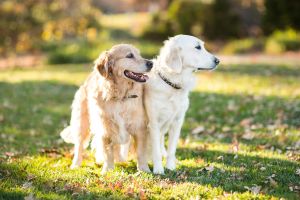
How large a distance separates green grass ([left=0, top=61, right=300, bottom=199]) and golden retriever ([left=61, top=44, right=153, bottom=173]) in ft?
1.16

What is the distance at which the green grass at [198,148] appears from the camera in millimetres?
5090

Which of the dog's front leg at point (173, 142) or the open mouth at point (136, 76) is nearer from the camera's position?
Result: the open mouth at point (136, 76)

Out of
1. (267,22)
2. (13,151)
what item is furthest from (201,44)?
(267,22)

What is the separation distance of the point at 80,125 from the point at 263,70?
11.5 meters

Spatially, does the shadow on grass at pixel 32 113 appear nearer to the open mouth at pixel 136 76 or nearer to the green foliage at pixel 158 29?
the open mouth at pixel 136 76

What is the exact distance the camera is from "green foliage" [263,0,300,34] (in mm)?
26547

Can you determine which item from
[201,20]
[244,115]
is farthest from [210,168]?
[201,20]

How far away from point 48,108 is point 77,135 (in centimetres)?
592

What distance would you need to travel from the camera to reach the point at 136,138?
6219 millimetres

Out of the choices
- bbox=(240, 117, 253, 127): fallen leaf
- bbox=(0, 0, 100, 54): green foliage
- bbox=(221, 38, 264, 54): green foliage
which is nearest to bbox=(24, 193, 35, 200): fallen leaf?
bbox=(240, 117, 253, 127): fallen leaf

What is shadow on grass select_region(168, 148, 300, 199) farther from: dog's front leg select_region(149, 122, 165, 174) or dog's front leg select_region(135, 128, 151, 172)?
dog's front leg select_region(135, 128, 151, 172)

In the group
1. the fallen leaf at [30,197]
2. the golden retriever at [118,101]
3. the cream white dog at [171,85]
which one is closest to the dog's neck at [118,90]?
the golden retriever at [118,101]

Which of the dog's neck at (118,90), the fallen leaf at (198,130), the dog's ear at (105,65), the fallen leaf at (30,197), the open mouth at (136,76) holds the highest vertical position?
the dog's ear at (105,65)

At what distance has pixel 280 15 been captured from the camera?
2730 centimetres
